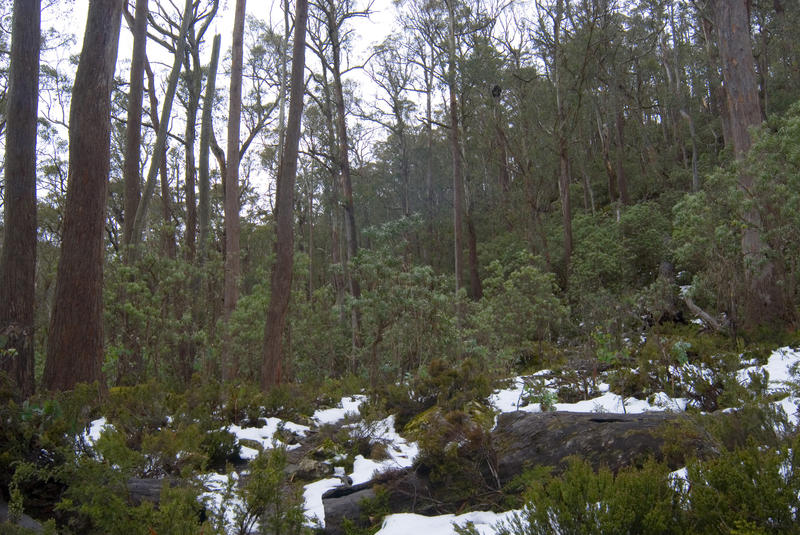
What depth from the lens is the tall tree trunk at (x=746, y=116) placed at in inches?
341

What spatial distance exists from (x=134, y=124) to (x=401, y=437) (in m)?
8.33

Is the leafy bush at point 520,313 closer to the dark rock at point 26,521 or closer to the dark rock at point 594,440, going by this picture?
the dark rock at point 594,440

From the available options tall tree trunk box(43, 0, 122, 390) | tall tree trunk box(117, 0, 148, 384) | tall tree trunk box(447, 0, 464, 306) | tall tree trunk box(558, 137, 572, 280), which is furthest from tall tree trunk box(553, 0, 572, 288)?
tall tree trunk box(43, 0, 122, 390)

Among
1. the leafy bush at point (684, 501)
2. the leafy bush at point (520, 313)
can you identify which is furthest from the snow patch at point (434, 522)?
the leafy bush at point (520, 313)

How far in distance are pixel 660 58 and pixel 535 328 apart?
22713 mm

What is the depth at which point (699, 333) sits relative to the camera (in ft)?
31.2

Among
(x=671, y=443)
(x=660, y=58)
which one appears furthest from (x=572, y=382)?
(x=660, y=58)

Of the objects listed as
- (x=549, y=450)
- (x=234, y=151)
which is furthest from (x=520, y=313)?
(x=549, y=450)

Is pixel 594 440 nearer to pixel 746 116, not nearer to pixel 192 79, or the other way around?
pixel 746 116

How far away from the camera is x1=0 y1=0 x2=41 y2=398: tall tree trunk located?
5922 mm

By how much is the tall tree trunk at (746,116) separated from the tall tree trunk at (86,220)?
8193mm

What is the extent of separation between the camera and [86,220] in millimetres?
6160

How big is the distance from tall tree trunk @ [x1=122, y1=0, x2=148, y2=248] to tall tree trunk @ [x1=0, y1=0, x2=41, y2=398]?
3.47m

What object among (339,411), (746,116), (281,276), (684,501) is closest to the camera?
(684,501)
